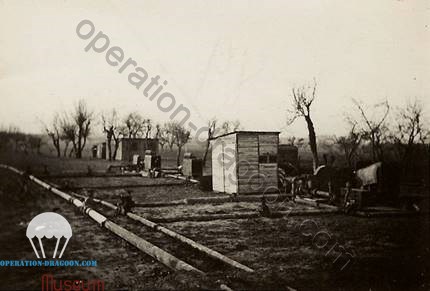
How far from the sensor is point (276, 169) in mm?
18859

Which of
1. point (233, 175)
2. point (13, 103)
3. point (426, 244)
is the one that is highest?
point (13, 103)

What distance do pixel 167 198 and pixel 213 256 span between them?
10.3 m

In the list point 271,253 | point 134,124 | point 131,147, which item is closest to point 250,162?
point 271,253

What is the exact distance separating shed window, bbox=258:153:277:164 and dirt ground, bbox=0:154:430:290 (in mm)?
6812

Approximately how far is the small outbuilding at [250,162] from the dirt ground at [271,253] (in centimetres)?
633

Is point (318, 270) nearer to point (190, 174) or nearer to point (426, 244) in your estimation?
point (426, 244)

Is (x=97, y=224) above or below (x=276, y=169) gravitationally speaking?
Answer: below

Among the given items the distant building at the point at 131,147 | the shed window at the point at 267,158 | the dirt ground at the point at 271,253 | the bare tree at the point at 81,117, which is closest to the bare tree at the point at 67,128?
the bare tree at the point at 81,117

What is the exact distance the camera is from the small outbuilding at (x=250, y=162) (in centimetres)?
1828

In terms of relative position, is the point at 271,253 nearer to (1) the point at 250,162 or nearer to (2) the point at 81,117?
(1) the point at 250,162

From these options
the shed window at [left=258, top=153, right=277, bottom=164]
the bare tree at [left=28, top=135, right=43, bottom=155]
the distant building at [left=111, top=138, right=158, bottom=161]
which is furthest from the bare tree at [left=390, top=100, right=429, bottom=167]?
the distant building at [left=111, top=138, right=158, bottom=161]

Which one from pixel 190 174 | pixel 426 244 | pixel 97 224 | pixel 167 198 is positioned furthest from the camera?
pixel 190 174

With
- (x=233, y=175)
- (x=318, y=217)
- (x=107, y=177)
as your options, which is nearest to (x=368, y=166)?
(x=318, y=217)

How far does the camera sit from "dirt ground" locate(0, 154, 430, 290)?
18.3ft
